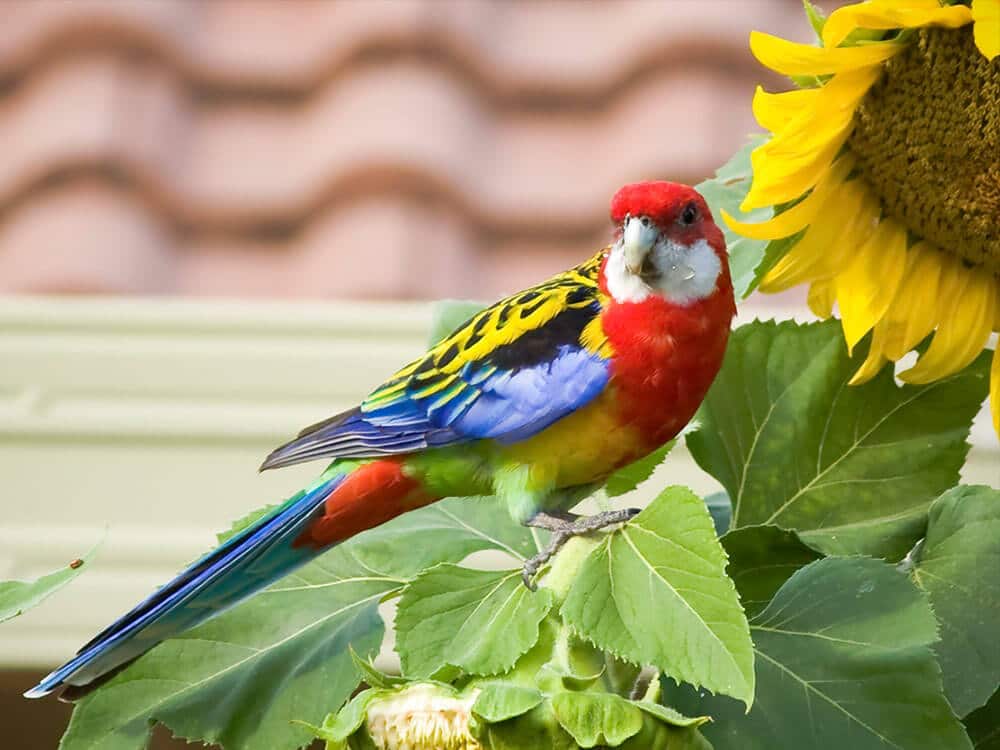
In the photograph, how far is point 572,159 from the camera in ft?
3.39

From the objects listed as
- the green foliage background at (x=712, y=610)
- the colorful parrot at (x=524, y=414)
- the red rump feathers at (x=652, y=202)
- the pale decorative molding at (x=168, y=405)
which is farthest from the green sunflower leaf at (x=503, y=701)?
the pale decorative molding at (x=168, y=405)

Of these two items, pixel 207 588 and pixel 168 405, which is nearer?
pixel 207 588

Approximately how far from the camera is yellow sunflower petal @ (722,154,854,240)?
1.63ft

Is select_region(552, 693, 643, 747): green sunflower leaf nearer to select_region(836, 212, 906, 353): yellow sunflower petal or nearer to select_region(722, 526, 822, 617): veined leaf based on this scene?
select_region(722, 526, 822, 617): veined leaf

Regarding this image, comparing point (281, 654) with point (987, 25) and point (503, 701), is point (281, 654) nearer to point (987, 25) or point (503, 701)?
point (503, 701)

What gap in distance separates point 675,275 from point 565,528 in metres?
0.13

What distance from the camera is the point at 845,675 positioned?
16.6 inches

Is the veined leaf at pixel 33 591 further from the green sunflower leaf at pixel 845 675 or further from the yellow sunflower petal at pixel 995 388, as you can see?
the yellow sunflower petal at pixel 995 388

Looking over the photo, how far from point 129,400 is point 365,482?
551 mm

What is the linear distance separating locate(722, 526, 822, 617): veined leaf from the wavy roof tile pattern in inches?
21.4

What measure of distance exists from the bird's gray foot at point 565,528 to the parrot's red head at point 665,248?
102 millimetres

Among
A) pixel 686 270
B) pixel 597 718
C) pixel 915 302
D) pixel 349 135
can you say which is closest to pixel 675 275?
pixel 686 270

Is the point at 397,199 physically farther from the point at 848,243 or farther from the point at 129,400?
the point at 848,243

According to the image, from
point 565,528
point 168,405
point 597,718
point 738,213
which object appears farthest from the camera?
point 168,405
